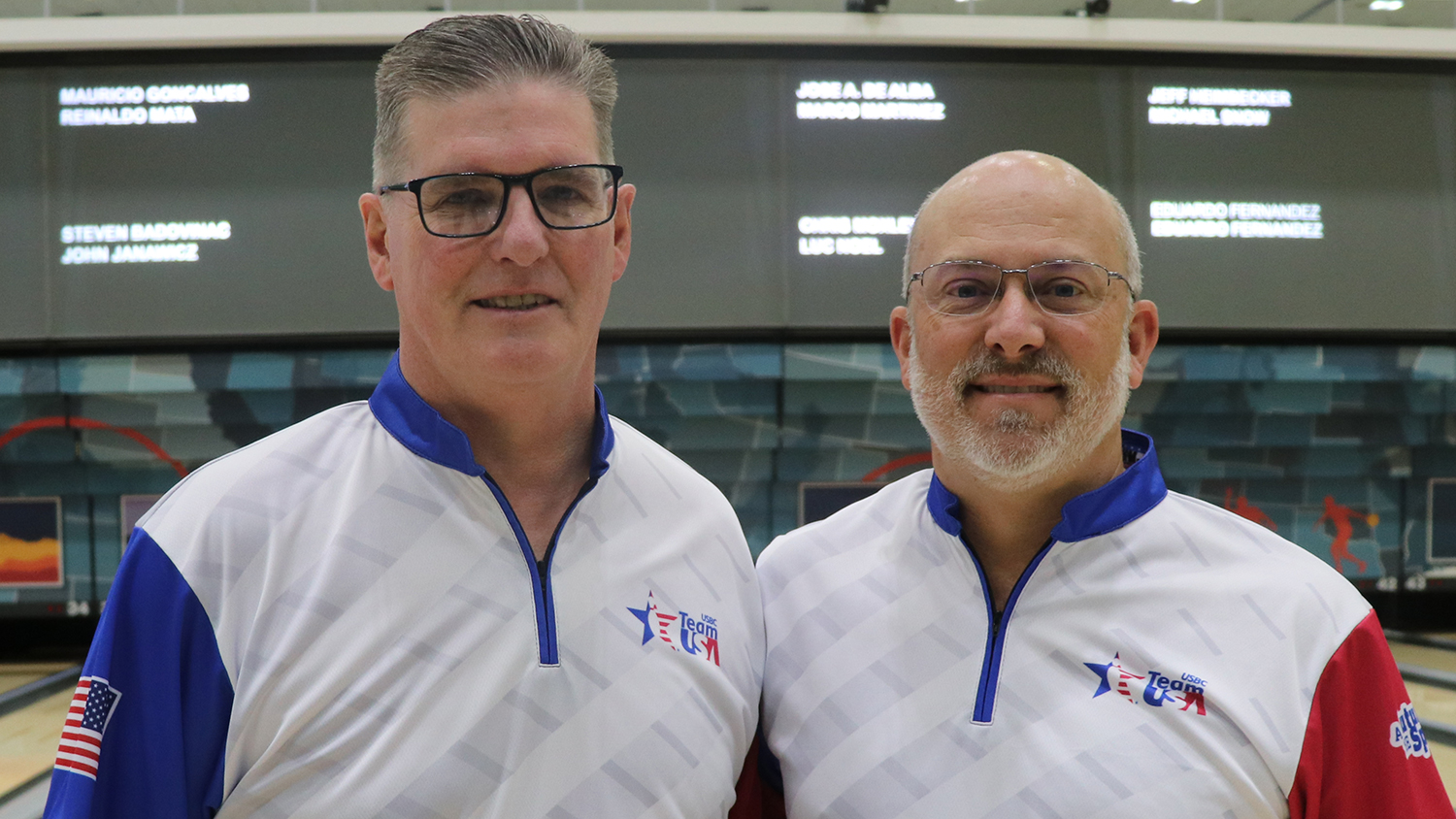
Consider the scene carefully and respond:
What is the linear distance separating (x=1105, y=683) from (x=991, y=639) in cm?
17

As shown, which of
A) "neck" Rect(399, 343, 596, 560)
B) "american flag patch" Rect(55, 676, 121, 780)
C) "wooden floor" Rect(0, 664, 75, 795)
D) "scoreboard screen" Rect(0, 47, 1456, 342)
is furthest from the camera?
"scoreboard screen" Rect(0, 47, 1456, 342)

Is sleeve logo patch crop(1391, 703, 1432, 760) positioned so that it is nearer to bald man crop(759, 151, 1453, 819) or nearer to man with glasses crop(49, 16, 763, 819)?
bald man crop(759, 151, 1453, 819)

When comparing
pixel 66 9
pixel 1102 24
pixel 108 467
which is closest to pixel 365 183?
pixel 66 9

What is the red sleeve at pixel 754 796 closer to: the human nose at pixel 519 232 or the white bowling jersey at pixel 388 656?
the white bowling jersey at pixel 388 656

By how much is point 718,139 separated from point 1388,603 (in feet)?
15.0

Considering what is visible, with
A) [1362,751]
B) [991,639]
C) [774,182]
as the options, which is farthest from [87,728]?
[774,182]

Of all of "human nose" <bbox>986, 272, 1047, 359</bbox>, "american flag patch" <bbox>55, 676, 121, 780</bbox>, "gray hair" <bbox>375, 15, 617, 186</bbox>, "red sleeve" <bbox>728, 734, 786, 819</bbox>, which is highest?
"gray hair" <bbox>375, 15, 617, 186</bbox>

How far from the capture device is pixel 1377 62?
515cm

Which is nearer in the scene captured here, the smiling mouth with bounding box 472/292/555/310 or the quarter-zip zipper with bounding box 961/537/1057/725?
the smiling mouth with bounding box 472/292/555/310

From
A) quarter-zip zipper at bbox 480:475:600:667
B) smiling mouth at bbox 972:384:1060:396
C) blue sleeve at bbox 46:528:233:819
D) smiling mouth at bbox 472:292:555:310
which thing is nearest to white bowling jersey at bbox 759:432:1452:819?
smiling mouth at bbox 972:384:1060:396

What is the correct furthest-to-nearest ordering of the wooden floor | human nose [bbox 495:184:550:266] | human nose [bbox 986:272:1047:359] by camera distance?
the wooden floor → human nose [bbox 986:272:1047:359] → human nose [bbox 495:184:550:266]

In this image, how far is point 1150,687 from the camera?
141 cm

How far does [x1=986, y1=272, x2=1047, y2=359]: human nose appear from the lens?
1491mm

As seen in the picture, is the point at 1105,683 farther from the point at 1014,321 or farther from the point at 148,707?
the point at 148,707
